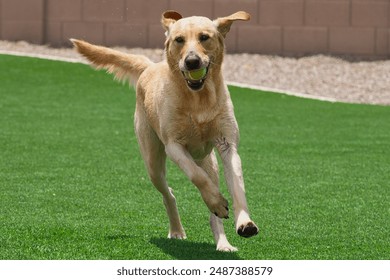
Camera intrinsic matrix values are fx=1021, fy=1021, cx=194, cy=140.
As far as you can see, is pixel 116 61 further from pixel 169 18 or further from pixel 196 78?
pixel 196 78

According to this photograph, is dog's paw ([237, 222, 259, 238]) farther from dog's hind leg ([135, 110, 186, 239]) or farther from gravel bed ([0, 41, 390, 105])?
gravel bed ([0, 41, 390, 105])

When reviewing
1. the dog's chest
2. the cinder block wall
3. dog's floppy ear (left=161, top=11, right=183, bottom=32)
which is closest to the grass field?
the dog's chest

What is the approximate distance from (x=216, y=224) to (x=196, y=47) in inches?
51.8

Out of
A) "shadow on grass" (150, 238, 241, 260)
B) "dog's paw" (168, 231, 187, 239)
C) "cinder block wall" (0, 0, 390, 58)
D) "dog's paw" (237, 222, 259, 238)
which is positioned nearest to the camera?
"dog's paw" (237, 222, 259, 238)

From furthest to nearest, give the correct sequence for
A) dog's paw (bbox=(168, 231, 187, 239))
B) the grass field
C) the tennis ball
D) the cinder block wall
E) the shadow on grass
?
1. the cinder block wall
2. dog's paw (bbox=(168, 231, 187, 239))
3. the grass field
4. the shadow on grass
5. the tennis ball

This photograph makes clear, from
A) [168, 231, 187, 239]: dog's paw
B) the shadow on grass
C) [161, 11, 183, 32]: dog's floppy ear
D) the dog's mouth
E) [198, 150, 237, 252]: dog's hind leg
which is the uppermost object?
[161, 11, 183, 32]: dog's floppy ear

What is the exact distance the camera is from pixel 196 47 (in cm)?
652

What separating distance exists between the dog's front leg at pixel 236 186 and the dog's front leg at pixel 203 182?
90mm

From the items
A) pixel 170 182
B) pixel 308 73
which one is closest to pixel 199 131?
pixel 170 182

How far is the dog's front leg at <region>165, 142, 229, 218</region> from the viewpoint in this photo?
6.40 m

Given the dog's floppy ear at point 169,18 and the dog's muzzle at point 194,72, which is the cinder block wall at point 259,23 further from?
the dog's muzzle at point 194,72

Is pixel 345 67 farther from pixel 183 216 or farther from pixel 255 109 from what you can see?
pixel 183 216

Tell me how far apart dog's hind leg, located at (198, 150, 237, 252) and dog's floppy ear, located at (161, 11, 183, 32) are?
1017 millimetres

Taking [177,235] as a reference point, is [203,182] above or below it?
→ above
